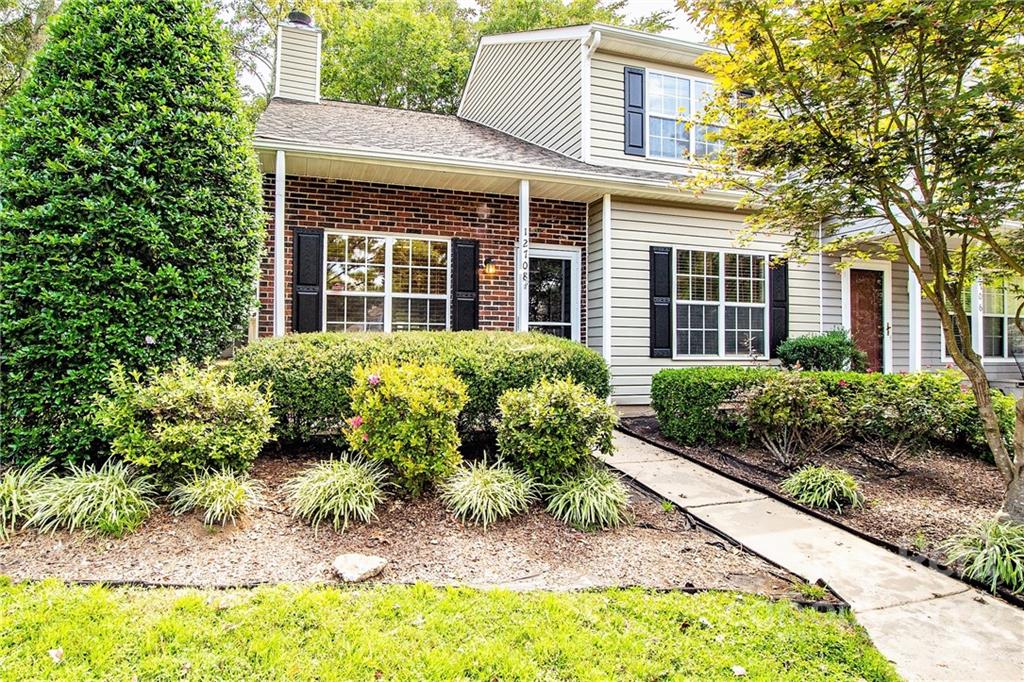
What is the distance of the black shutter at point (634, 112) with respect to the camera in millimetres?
8195

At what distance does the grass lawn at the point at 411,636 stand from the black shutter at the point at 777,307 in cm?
671

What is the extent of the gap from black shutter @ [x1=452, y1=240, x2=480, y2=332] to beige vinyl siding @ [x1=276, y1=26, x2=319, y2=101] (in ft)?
16.6

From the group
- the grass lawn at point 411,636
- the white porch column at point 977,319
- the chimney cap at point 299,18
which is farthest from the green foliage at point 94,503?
the white porch column at point 977,319

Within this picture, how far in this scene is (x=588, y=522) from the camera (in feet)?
11.4

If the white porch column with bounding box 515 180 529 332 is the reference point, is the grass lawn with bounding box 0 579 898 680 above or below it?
below

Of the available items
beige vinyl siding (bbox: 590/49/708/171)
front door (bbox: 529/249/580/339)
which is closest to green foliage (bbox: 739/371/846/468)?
front door (bbox: 529/249/580/339)

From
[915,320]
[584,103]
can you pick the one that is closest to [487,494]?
[584,103]

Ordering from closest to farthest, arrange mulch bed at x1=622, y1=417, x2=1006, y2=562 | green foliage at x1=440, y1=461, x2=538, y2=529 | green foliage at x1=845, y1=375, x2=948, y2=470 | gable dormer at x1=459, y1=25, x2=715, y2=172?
green foliage at x1=440, y1=461, x2=538, y2=529
mulch bed at x1=622, y1=417, x2=1006, y2=562
green foliage at x1=845, y1=375, x2=948, y2=470
gable dormer at x1=459, y1=25, x2=715, y2=172

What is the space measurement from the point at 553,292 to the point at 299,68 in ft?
21.5

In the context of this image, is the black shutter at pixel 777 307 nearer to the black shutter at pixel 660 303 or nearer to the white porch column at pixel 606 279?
the black shutter at pixel 660 303

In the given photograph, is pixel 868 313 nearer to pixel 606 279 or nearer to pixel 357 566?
pixel 606 279

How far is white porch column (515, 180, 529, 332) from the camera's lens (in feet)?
23.1

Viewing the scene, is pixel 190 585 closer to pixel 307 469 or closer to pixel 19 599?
pixel 19 599

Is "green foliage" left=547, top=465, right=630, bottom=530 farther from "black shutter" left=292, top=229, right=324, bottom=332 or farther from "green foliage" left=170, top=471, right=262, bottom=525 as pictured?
"black shutter" left=292, top=229, right=324, bottom=332
